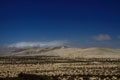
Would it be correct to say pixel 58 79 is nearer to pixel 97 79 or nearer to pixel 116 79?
pixel 97 79

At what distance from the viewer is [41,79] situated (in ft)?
67.1

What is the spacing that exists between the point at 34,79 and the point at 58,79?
2162 mm

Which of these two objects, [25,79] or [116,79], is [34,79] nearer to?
[25,79]

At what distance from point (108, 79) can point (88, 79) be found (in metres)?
1.78

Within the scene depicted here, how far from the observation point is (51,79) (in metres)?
20.7

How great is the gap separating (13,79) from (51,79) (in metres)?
3.53

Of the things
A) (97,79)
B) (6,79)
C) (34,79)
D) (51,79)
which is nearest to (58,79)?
(51,79)

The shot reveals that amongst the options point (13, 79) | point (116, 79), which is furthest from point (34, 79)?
point (116, 79)

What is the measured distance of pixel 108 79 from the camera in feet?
67.2

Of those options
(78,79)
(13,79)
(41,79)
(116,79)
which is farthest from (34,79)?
(116,79)

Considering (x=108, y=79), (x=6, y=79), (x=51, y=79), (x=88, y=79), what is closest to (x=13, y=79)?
(x=6, y=79)

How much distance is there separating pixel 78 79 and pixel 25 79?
→ 4.79m

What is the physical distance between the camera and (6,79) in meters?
21.1

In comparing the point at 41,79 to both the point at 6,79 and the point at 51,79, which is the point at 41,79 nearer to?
the point at 51,79
